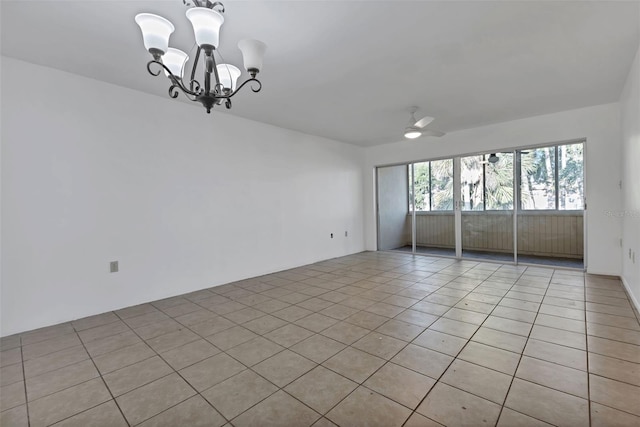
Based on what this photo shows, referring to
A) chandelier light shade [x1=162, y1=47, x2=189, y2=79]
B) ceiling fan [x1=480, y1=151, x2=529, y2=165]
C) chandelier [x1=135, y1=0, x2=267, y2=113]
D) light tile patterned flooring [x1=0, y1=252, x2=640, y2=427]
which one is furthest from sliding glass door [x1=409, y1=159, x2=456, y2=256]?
chandelier light shade [x1=162, y1=47, x2=189, y2=79]

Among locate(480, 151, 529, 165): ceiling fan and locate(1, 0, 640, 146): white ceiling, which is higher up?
locate(1, 0, 640, 146): white ceiling

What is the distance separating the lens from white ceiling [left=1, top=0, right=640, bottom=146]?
2.04m

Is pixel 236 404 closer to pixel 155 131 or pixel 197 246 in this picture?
pixel 197 246

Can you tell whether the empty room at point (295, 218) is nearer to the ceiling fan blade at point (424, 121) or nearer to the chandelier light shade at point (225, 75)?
the chandelier light shade at point (225, 75)

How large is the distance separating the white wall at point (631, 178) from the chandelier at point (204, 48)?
3.49m

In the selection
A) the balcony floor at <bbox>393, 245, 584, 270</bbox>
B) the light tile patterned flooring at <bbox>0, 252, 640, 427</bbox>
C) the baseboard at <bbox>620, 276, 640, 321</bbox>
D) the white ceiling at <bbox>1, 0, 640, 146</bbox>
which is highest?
the white ceiling at <bbox>1, 0, 640, 146</bbox>

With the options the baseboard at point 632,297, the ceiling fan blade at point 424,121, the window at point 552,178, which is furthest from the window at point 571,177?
the ceiling fan blade at point 424,121

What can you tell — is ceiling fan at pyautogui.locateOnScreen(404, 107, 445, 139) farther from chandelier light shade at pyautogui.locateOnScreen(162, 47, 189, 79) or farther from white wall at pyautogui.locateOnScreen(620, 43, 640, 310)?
chandelier light shade at pyautogui.locateOnScreen(162, 47, 189, 79)

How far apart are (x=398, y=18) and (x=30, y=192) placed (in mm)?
3622

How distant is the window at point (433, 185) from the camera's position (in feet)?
19.2

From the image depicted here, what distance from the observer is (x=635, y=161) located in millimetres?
2924

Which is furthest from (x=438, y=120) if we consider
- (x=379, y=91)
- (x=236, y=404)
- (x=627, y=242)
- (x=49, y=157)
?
(x=49, y=157)

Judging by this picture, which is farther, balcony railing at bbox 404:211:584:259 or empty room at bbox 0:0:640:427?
balcony railing at bbox 404:211:584:259

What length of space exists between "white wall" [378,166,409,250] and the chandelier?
5031 millimetres
